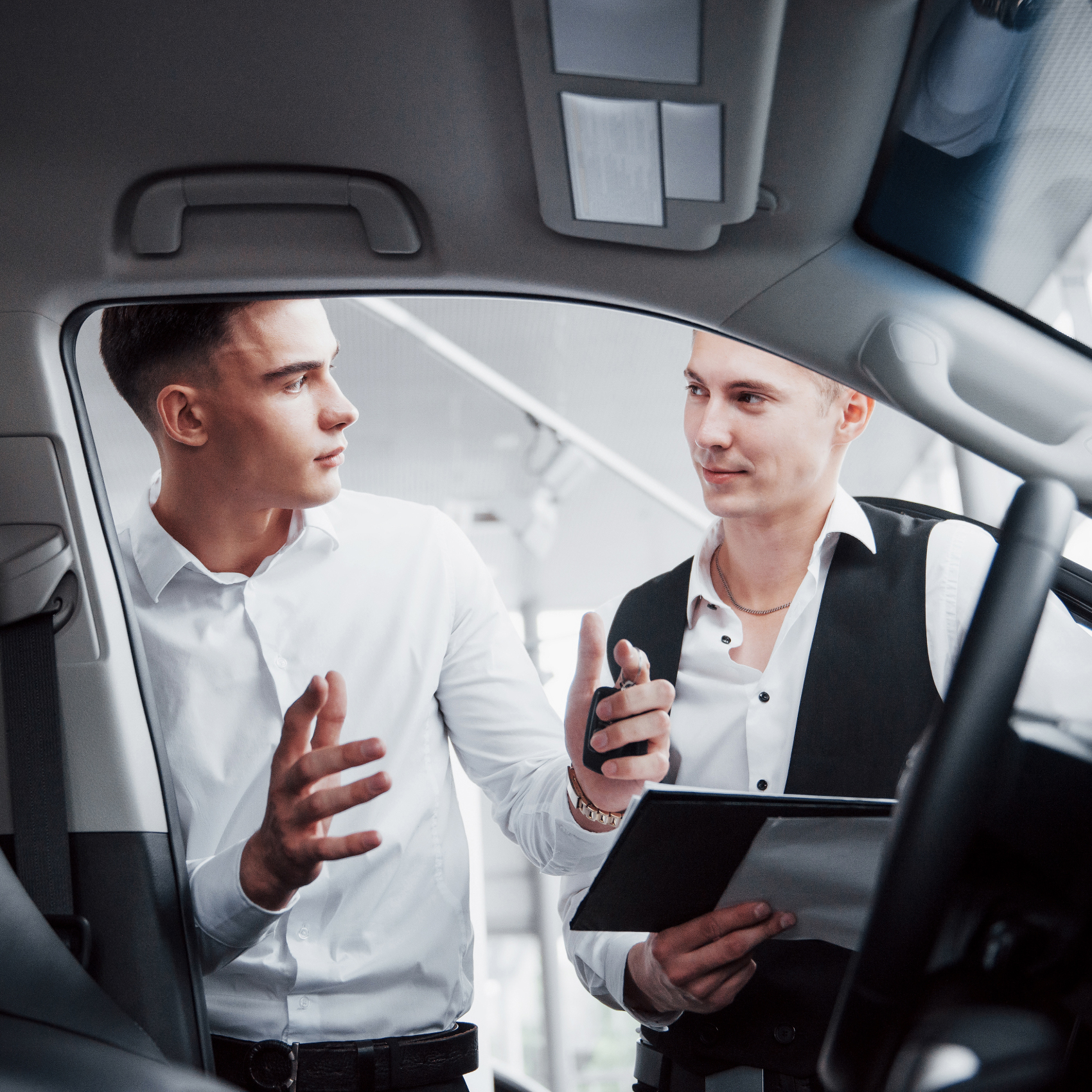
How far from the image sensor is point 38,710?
1.09m

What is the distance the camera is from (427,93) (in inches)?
35.1

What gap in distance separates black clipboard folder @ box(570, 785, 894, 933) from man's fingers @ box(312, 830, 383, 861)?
0.75 ft

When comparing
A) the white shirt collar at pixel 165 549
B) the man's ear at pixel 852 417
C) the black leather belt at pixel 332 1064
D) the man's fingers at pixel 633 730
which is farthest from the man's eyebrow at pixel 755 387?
the black leather belt at pixel 332 1064

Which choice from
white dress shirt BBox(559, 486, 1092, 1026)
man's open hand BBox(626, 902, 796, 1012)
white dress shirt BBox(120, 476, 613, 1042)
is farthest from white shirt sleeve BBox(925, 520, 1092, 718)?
white dress shirt BBox(120, 476, 613, 1042)

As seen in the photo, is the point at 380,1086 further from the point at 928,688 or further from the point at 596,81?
the point at 596,81

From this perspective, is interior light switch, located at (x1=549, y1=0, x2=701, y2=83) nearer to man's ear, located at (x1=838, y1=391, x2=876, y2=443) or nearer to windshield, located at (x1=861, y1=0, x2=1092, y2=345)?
windshield, located at (x1=861, y1=0, x2=1092, y2=345)

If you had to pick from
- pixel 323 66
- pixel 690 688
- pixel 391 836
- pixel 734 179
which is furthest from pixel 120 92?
Answer: pixel 690 688

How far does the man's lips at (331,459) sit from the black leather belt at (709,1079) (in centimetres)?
99

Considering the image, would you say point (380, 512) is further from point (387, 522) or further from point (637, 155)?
point (637, 155)

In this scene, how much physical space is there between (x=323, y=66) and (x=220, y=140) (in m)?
0.15

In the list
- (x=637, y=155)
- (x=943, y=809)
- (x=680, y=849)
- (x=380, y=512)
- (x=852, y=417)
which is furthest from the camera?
(x=380, y=512)

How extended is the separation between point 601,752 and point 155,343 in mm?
881

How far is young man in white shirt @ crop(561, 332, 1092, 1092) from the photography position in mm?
1356

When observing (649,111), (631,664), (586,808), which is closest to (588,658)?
(631,664)
